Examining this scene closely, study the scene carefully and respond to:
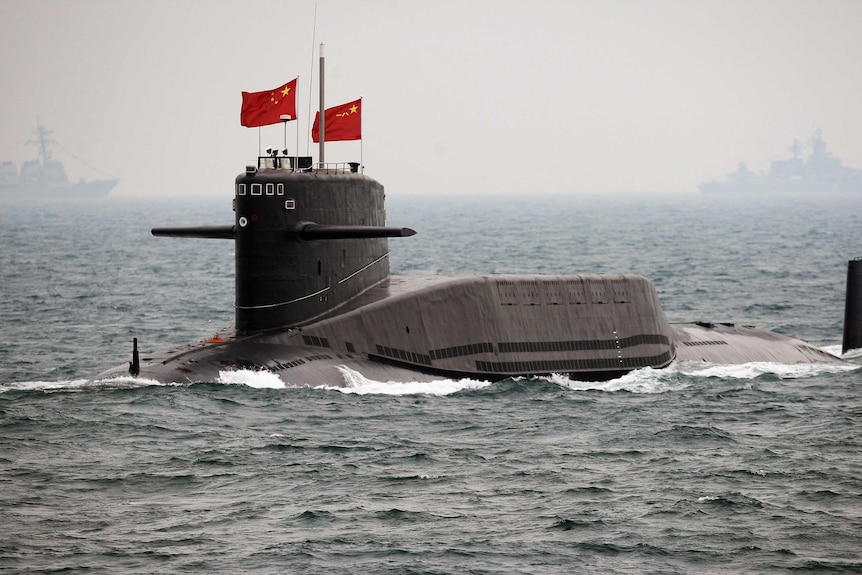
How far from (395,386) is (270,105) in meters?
7.62

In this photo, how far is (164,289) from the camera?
211 feet

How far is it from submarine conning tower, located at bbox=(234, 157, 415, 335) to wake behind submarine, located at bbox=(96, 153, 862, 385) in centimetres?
3

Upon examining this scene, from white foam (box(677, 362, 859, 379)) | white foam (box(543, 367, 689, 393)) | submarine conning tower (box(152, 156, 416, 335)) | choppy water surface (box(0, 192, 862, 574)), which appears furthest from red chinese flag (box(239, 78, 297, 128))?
white foam (box(677, 362, 859, 379))

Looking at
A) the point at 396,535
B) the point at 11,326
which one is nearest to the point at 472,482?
the point at 396,535

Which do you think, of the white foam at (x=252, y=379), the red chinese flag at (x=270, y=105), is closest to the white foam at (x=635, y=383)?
the white foam at (x=252, y=379)

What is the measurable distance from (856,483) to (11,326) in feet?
106

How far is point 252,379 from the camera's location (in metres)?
29.0

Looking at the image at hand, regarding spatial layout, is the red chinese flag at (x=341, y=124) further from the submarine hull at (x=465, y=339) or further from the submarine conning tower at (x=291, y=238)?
the submarine hull at (x=465, y=339)

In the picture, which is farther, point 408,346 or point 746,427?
point 408,346

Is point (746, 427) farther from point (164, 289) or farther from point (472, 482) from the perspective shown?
point (164, 289)

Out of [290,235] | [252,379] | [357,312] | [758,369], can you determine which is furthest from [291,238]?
[758,369]

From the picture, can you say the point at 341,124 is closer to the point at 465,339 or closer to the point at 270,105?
the point at 270,105

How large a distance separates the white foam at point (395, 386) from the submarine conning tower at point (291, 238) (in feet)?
7.52

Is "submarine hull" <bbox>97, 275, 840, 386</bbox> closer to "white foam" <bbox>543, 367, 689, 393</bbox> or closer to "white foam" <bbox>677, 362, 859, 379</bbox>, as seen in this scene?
"white foam" <bbox>543, 367, 689, 393</bbox>
